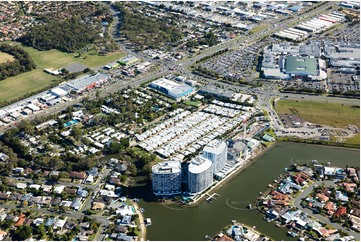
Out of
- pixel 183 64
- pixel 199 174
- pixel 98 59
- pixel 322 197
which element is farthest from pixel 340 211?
pixel 98 59

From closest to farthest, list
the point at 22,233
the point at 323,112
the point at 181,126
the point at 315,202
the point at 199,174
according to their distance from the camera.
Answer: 1. the point at 22,233
2. the point at 315,202
3. the point at 199,174
4. the point at 181,126
5. the point at 323,112

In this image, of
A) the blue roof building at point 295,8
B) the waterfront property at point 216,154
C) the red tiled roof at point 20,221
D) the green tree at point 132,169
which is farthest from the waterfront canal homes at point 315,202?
the blue roof building at point 295,8

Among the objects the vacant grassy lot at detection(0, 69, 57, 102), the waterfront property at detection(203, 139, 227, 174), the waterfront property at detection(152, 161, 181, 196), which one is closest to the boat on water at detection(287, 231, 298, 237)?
the waterfront property at detection(203, 139, 227, 174)

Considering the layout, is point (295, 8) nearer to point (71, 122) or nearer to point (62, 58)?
point (62, 58)

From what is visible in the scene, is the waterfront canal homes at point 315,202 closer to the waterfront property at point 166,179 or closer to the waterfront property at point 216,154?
the waterfront property at point 216,154

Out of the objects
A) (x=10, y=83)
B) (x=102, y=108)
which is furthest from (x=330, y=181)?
(x=10, y=83)

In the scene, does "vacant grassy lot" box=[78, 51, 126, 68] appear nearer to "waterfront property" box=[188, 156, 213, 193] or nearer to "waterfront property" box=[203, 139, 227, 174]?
"waterfront property" box=[203, 139, 227, 174]

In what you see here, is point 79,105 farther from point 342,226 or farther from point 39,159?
point 342,226
